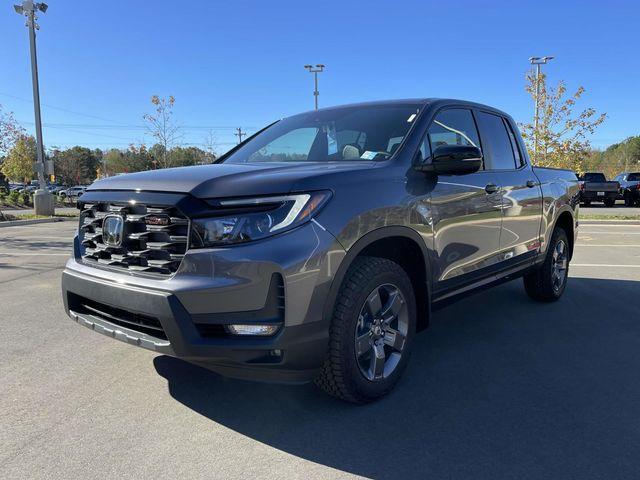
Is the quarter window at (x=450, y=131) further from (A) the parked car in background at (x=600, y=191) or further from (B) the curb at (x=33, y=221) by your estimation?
(A) the parked car in background at (x=600, y=191)

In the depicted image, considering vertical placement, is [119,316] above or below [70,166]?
below

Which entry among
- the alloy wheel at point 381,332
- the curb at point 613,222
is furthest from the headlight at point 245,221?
the curb at point 613,222

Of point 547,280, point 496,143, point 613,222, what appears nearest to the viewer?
point 496,143

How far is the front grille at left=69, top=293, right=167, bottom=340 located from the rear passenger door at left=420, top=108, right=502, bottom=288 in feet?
6.01

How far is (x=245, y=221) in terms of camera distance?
2.44m

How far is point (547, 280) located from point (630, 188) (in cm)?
2356

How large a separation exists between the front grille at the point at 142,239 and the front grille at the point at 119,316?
24 cm

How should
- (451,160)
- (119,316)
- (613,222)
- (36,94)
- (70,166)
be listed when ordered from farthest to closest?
(70,166) < (36,94) < (613,222) < (451,160) < (119,316)

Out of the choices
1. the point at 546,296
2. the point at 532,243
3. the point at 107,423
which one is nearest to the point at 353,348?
the point at 107,423

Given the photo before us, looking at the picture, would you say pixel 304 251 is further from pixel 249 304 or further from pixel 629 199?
pixel 629 199

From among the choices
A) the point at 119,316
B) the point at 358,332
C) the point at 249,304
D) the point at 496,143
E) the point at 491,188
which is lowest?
the point at 358,332

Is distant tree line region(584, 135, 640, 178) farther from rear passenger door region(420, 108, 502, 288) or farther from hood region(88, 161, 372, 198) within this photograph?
hood region(88, 161, 372, 198)

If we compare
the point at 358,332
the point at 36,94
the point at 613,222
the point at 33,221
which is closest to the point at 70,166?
the point at 36,94

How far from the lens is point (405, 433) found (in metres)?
2.68
